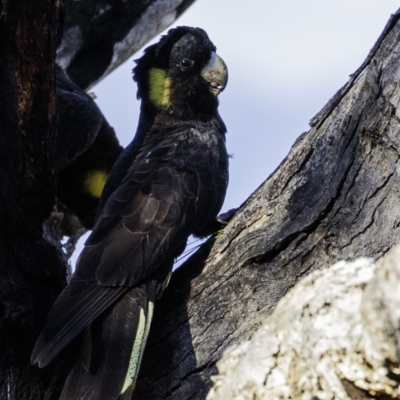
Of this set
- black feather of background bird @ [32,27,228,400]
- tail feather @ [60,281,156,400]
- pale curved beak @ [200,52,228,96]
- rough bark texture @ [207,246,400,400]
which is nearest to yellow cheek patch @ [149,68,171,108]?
black feather of background bird @ [32,27,228,400]

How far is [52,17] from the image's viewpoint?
2.99 metres

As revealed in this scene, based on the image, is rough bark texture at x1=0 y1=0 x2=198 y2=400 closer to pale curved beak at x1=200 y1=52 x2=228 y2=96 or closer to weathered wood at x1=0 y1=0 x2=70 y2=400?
weathered wood at x1=0 y1=0 x2=70 y2=400

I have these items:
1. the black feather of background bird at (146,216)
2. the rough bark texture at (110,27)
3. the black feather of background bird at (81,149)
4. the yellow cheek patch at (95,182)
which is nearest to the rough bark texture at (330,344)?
the black feather of background bird at (146,216)

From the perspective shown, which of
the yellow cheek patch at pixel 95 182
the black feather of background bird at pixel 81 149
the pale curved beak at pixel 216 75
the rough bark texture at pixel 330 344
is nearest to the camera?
the rough bark texture at pixel 330 344

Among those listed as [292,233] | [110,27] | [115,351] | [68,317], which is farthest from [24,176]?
[110,27]

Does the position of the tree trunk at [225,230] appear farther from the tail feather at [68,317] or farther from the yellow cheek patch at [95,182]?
the yellow cheek patch at [95,182]

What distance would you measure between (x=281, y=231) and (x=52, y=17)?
115cm

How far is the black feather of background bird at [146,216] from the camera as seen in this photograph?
3.00 meters

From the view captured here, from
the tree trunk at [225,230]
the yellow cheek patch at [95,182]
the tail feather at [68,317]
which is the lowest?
the yellow cheek patch at [95,182]

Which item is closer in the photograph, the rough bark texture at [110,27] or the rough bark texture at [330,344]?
the rough bark texture at [330,344]

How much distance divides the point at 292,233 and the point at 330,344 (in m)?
1.37

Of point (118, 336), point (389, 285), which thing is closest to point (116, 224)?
point (118, 336)

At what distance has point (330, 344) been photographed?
1.68m

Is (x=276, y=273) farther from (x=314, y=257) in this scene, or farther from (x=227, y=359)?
(x=227, y=359)
